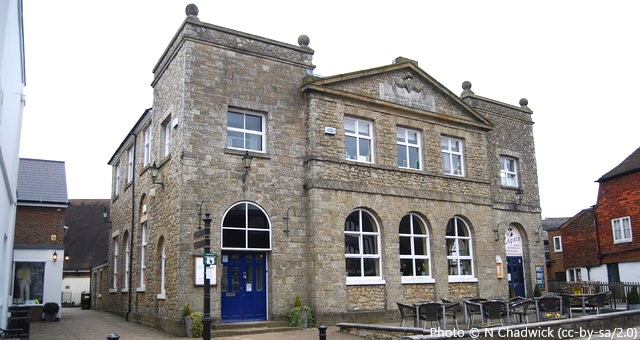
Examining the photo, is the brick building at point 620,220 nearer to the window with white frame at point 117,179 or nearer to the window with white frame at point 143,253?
the window with white frame at point 143,253

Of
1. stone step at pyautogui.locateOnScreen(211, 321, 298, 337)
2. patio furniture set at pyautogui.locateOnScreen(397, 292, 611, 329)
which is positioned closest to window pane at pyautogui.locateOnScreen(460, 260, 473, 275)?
patio furniture set at pyautogui.locateOnScreen(397, 292, 611, 329)

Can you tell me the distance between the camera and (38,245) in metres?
22.9

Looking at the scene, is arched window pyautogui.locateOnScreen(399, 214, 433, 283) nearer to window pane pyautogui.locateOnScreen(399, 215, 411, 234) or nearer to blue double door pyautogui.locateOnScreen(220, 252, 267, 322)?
window pane pyautogui.locateOnScreen(399, 215, 411, 234)

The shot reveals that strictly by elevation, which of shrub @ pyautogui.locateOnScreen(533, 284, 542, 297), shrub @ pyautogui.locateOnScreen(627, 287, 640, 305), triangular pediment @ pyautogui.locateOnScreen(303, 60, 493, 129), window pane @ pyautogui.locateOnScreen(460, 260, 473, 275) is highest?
triangular pediment @ pyautogui.locateOnScreen(303, 60, 493, 129)

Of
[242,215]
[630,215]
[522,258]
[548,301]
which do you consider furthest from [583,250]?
[242,215]

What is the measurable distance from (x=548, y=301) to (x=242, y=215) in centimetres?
917

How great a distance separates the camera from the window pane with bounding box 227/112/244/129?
1762 cm

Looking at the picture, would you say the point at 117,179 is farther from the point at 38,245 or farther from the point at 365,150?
the point at 365,150

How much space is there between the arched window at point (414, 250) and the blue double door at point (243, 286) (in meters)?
5.16

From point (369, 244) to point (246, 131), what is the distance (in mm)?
5630

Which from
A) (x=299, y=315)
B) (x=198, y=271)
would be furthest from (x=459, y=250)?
(x=198, y=271)

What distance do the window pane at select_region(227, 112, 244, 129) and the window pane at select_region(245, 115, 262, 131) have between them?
206mm

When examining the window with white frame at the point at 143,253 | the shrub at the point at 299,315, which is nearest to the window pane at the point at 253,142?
the shrub at the point at 299,315

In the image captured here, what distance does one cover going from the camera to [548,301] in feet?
52.7
